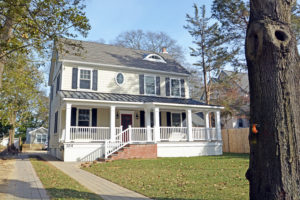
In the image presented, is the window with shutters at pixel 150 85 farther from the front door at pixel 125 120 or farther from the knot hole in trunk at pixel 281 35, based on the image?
the knot hole in trunk at pixel 281 35

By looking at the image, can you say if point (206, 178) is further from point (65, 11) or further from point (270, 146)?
point (65, 11)

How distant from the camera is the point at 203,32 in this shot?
23.0 m

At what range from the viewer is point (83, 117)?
15.2m

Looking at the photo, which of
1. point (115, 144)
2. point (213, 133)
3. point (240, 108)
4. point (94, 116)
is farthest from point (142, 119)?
point (240, 108)

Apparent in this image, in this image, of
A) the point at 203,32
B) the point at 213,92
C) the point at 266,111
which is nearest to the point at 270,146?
the point at 266,111

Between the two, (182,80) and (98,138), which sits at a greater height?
(182,80)

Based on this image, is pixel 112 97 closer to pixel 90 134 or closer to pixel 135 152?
pixel 90 134

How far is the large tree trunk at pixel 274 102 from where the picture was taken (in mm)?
3184

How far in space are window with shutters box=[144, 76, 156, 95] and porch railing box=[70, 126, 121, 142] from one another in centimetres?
459

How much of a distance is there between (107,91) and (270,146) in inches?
549

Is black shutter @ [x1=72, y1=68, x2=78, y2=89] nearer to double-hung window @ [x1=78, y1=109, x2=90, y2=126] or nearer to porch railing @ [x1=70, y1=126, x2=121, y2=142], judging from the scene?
double-hung window @ [x1=78, y1=109, x2=90, y2=126]

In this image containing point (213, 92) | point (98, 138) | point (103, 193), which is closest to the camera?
point (103, 193)

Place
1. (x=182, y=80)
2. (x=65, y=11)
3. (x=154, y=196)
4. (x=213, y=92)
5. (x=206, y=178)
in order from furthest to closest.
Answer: (x=213, y=92) → (x=182, y=80) → (x=65, y=11) → (x=206, y=178) → (x=154, y=196)

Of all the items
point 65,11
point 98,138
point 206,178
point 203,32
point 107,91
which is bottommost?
point 206,178
